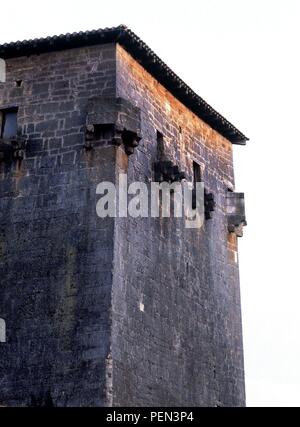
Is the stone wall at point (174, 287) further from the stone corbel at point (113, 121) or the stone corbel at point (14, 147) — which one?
the stone corbel at point (14, 147)

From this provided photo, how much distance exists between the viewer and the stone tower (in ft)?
55.5

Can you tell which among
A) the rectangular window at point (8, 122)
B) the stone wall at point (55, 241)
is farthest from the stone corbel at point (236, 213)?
the rectangular window at point (8, 122)

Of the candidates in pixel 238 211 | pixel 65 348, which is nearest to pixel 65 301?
pixel 65 348

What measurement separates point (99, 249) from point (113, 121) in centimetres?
262

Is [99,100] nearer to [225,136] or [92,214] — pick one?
[92,214]

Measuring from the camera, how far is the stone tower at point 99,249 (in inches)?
666

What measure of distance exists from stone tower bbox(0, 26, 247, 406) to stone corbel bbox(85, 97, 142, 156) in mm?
27

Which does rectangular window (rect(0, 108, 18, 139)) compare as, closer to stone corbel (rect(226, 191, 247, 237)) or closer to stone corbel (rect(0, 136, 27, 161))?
stone corbel (rect(0, 136, 27, 161))

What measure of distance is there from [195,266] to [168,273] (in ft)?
4.70

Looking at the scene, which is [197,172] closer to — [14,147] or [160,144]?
[160,144]

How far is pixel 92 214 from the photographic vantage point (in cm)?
1766

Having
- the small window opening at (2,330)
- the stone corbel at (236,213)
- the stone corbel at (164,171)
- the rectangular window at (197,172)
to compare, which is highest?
the rectangular window at (197,172)

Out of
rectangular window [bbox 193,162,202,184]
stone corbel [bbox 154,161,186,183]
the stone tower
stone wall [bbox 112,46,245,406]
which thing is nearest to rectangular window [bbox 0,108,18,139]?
the stone tower

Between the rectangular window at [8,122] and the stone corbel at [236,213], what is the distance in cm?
621
